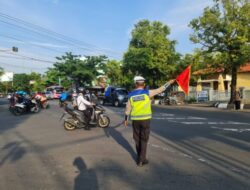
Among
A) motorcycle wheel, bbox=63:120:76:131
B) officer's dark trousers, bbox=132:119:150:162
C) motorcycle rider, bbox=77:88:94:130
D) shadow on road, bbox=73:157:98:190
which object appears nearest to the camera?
shadow on road, bbox=73:157:98:190

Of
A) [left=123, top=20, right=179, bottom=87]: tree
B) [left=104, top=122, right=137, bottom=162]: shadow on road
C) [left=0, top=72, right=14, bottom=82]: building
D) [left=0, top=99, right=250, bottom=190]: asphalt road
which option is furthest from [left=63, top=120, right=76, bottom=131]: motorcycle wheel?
[left=0, top=72, right=14, bottom=82]: building

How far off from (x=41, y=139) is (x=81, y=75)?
47696 mm

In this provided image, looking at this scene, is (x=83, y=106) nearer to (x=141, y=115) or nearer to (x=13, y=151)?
(x=13, y=151)

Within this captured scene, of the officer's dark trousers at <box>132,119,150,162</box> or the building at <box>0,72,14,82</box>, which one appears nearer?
the officer's dark trousers at <box>132,119,150,162</box>

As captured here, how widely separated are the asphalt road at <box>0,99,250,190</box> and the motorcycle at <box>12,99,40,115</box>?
1160 centimetres

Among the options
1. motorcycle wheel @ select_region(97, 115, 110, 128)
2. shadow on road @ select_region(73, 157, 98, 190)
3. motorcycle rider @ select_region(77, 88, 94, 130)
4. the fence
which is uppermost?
the fence

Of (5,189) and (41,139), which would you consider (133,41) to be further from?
(5,189)

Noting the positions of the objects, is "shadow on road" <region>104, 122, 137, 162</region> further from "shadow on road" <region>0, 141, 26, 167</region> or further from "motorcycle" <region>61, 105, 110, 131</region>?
"shadow on road" <region>0, 141, 26, 167</region>

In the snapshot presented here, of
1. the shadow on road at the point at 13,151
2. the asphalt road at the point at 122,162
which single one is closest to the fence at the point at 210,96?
the asphalt road at the point at 122,162

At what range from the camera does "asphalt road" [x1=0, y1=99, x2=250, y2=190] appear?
623cm

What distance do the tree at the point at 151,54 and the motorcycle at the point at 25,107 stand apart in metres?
20.3

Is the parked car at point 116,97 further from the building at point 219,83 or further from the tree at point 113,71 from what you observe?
the tree at point 113,71

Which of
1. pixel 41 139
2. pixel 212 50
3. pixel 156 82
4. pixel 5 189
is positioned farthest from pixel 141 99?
pixel 156 82

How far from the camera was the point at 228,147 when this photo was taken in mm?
9680
